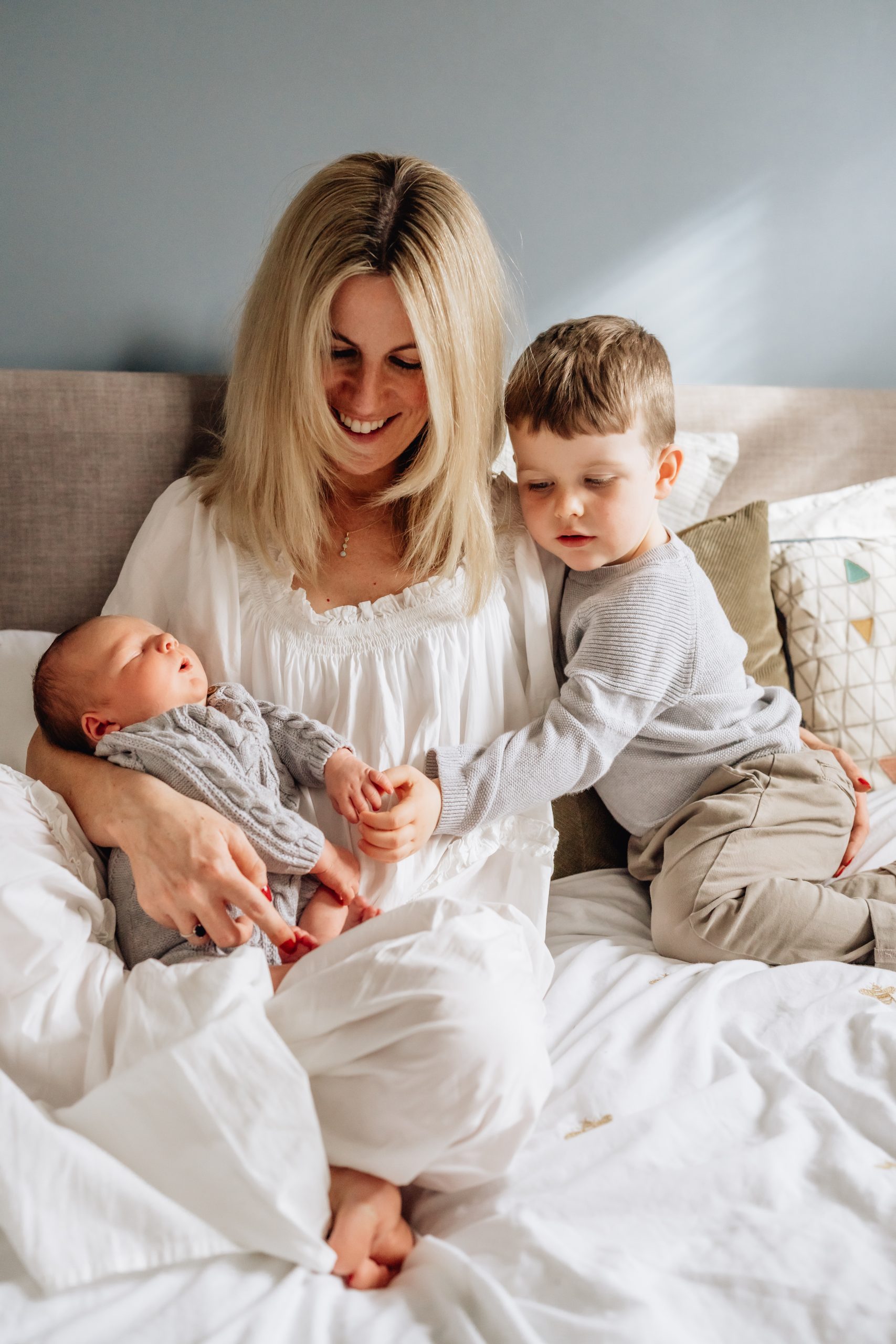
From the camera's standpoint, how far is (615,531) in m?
1.32

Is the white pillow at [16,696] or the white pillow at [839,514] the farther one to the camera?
the white pillow at [839,514]

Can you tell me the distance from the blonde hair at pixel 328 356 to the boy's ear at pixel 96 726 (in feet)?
1.00

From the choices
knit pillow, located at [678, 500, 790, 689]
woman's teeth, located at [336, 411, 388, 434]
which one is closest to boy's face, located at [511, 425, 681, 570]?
woman's teeth, located at [336, 411, 388, 434]

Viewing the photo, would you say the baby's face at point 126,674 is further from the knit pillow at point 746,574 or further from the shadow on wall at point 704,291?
the shadow on wall at point 704,291

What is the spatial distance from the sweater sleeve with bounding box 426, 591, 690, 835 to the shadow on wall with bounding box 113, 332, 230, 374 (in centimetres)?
80

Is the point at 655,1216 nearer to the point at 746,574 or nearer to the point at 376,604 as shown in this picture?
the point at 376,604

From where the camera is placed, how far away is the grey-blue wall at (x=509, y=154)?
4.93ft

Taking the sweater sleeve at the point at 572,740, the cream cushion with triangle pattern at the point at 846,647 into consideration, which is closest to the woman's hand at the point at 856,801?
the cream cushion with triangle pattern at the point at 846,647

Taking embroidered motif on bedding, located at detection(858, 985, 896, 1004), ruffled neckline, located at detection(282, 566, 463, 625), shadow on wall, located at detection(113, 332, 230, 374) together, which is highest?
shadow on wall, located at detection(113, 332, 230, 374)

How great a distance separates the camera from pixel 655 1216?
2.86ft

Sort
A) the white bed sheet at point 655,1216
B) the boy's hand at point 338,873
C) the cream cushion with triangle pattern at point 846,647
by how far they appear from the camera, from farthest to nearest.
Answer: the cream cushion with triangle pattern at point 846,647
the boy's hand at point 338,873
the white bed sheet at point 655,1216

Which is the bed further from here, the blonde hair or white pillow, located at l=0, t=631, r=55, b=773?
the blonde hair

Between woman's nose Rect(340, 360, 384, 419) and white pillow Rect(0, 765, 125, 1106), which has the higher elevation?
woman's nose Rect(340, 360, 384, 419)

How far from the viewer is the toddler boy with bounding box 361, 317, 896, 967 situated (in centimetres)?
127
